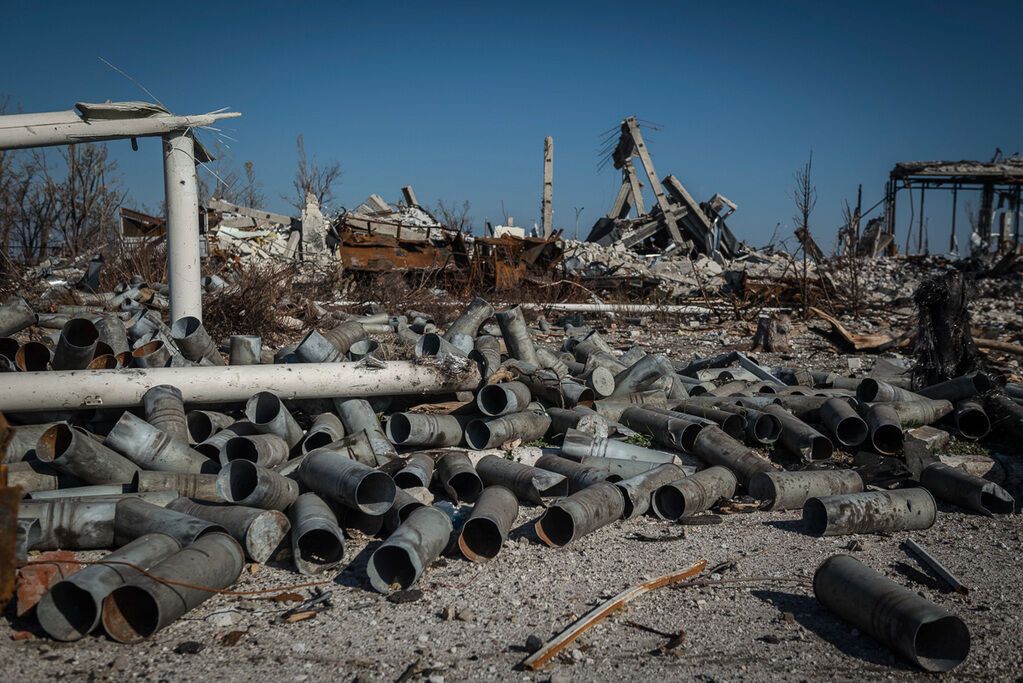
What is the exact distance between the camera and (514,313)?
248 inches

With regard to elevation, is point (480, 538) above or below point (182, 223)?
below

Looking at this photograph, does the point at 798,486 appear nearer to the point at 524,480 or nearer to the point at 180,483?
Result: the point at 524,480

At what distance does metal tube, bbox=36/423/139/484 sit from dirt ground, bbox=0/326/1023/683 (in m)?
1.11

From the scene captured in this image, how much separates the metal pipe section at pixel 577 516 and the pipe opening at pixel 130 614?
1689 millimetres

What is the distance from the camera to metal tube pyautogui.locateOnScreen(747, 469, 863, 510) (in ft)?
13.9

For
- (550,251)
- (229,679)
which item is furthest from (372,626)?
(550,251)

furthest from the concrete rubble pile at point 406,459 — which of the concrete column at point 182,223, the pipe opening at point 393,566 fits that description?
the concrete column at point 182,223

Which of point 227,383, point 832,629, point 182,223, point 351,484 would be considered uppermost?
point 182,223

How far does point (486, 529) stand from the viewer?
3.61 m

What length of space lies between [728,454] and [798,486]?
1.65ft

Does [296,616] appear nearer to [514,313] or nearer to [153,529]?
[153,529]

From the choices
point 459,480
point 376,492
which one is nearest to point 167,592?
point 376,492

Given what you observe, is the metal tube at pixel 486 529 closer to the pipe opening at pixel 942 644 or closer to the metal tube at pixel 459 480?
the metal tube at pixel 459 480

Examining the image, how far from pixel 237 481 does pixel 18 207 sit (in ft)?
39.6
